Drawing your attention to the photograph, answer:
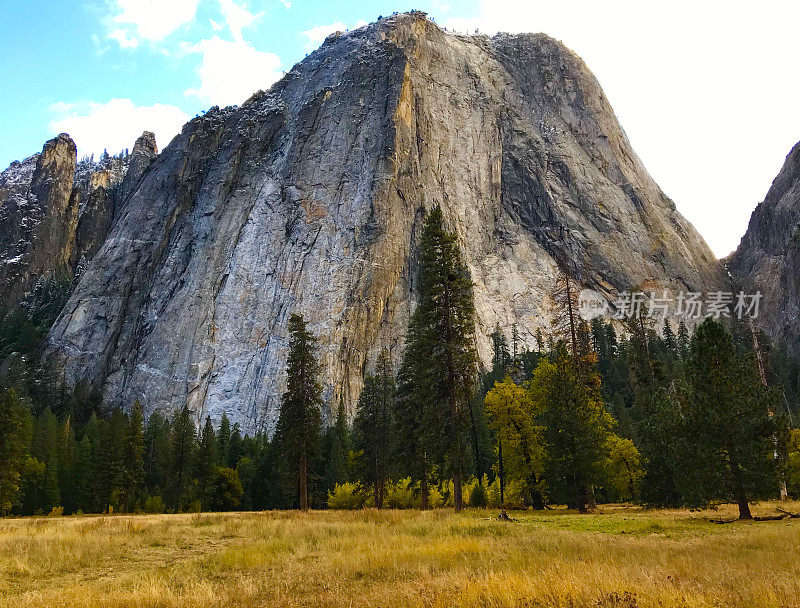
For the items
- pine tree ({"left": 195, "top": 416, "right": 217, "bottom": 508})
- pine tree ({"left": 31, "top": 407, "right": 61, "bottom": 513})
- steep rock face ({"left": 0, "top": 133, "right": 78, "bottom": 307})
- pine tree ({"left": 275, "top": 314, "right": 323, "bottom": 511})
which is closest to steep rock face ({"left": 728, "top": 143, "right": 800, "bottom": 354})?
pine tree ({"left": 275, "top": 314, "right": 323, "bottom": 511})

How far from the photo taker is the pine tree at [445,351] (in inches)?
968

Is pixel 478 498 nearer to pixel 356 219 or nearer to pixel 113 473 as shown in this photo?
pixel 113 473

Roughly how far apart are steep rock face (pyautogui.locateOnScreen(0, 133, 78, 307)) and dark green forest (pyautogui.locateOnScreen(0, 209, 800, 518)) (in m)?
87.7

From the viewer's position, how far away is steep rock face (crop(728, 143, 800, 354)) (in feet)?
344

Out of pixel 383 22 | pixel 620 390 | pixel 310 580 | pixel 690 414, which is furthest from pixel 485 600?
pixel 383 22

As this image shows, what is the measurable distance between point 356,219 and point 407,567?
97.1 meters

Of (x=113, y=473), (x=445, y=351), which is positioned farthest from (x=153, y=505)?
(x=445, y=351)

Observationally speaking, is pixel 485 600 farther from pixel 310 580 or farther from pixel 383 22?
pixel 383 22

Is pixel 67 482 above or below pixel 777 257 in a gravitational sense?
below

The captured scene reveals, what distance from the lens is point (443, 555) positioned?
428 inches

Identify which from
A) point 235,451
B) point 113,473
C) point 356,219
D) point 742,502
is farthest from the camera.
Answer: point 356,219

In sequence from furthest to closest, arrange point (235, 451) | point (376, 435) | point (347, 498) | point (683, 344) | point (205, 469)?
point (683, 344) < point (235, 451) < point (205, 469) < point (347, 498) < point (376, 435)

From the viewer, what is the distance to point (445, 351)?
24641 mm

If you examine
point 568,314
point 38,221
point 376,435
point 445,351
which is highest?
point 38,221
